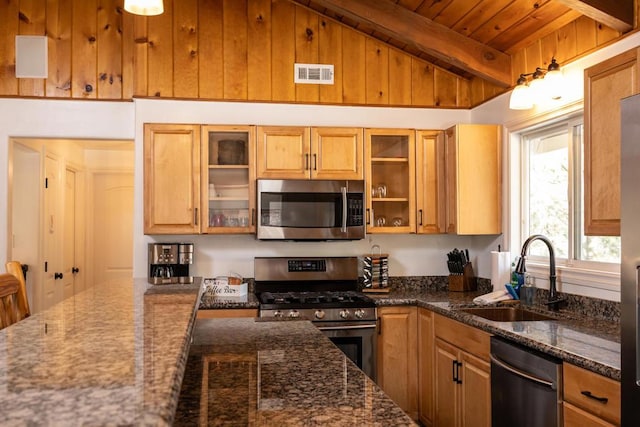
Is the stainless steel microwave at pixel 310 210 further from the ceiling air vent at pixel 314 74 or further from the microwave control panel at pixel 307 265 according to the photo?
the ceiling air vent at pixel 314 74

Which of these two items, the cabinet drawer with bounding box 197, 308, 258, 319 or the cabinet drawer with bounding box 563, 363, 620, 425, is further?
the cabinet drawer with bounding box 197, 308, 258, 319

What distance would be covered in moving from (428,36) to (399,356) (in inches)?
85.1

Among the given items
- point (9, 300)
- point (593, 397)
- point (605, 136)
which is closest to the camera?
point (9, 300)

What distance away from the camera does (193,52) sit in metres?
4.17

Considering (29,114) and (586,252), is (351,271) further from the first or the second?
(29,114)

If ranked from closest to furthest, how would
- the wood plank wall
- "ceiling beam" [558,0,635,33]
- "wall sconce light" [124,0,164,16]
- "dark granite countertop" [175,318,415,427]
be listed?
"dark granite countertop" [175,318,415,427]
"wall sconce light" [124,0,164,16]
"ceiling beam" [558,0,635,33]
the wood plank wall

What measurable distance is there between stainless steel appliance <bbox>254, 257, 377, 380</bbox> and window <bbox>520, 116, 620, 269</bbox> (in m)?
1.23

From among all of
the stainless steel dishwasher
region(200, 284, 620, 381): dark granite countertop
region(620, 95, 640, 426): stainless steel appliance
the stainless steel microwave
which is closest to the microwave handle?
the stainless steel microwave

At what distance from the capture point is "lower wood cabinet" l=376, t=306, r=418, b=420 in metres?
3.85

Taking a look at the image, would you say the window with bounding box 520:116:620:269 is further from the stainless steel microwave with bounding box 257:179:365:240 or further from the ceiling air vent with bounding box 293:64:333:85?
the ceiling air vent with bounding box 293:64:333:85

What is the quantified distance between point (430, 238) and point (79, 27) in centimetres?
309

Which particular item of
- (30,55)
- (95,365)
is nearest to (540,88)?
(95,365)

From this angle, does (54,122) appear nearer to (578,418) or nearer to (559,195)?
(559,195)

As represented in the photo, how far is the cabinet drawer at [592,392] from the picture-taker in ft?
6.68
